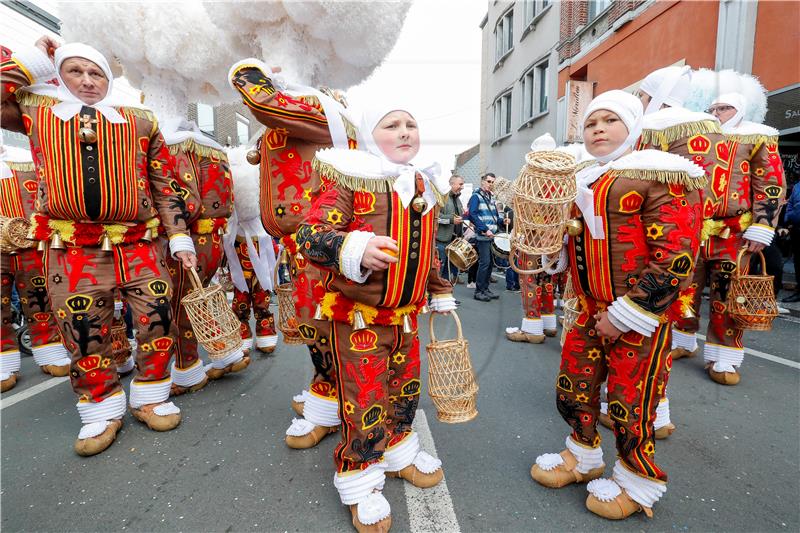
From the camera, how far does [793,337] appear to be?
433 centimetres

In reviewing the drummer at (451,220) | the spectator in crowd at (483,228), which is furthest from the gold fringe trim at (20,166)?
the spectator in crowd at (483,228)

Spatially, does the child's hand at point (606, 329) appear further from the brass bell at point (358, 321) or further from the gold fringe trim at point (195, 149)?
the gold fringe trim at point (195, 149)

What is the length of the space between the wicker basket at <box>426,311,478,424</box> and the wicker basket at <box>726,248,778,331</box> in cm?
251

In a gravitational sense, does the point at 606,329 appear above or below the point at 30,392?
above

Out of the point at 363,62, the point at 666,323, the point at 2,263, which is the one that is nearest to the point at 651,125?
the point at 666,323

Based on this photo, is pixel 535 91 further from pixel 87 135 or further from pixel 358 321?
Answer: pixel 358 321

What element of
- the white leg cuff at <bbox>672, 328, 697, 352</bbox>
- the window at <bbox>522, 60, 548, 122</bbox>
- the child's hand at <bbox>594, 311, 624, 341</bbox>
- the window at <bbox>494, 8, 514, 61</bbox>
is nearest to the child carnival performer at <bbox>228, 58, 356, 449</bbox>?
the child's hand at <bbox>594, 311, 624, 341</bbox>

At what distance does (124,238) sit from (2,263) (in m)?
2.17

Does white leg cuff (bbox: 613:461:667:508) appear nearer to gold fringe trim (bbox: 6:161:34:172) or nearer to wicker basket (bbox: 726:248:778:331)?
wicker basket (bbox: 726:248:778:331)

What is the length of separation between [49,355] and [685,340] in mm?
5694

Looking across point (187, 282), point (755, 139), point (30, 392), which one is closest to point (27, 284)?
point (30, 392)

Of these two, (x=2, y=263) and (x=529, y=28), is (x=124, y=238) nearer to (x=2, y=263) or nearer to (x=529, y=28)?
(x=2, y=263)

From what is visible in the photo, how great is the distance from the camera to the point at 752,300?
3.14 m

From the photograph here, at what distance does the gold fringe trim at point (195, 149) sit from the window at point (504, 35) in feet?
56.8
